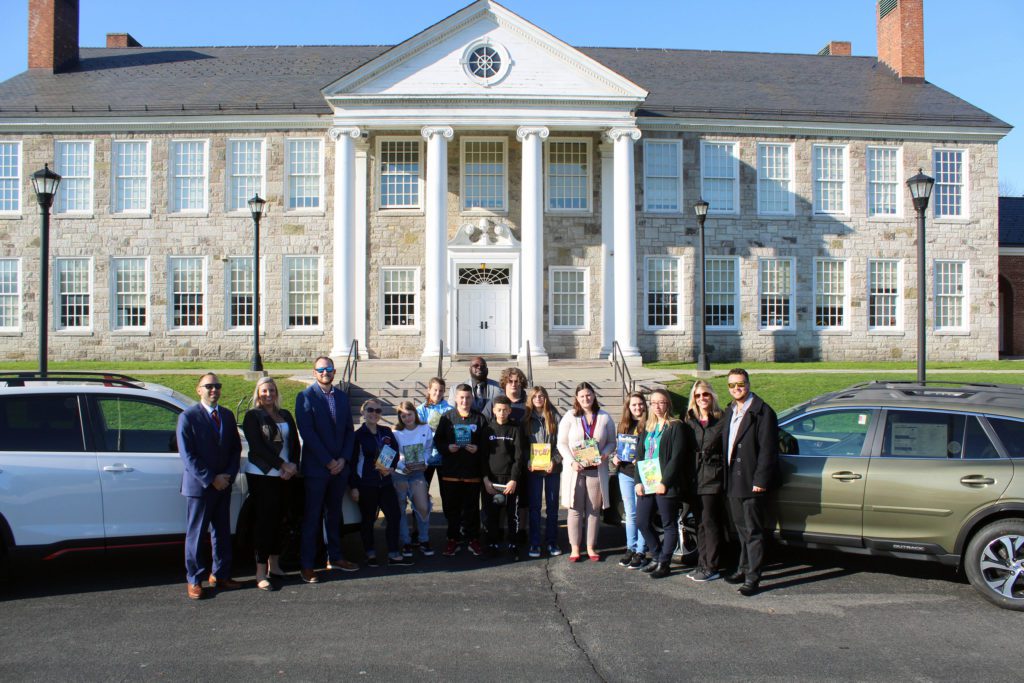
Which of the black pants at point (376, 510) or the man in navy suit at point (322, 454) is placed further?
the black pants at point (376, 510)

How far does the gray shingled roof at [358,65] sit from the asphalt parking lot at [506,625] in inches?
750

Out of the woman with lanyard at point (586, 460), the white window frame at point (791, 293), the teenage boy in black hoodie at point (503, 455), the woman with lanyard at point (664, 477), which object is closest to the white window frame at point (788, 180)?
the white window frame at point (791, 293)

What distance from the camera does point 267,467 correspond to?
6555 millimetres

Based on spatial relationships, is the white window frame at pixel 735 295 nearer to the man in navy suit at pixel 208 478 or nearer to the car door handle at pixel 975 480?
the car door handle at pixel 975 480

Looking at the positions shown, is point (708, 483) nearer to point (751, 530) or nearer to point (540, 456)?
point (751, 530)

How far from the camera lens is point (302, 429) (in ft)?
22.1

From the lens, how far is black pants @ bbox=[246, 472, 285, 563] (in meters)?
6.61

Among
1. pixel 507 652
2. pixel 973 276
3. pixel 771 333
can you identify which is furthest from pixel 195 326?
pixel 973 276

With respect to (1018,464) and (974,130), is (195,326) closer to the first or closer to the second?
(1018,464)

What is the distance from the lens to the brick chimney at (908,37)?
89.0ft

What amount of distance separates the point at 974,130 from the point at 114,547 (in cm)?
2683

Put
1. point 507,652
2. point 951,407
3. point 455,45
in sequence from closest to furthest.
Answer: point 507,652 < point 951,407 < point 455,45

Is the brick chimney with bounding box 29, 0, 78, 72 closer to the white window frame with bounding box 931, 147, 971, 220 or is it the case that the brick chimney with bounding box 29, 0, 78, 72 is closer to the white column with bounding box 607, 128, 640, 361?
the white column with bounding box 607, 128, 640, 361

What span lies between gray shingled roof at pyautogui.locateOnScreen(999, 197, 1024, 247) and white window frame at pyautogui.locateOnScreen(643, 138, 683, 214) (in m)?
14.6
